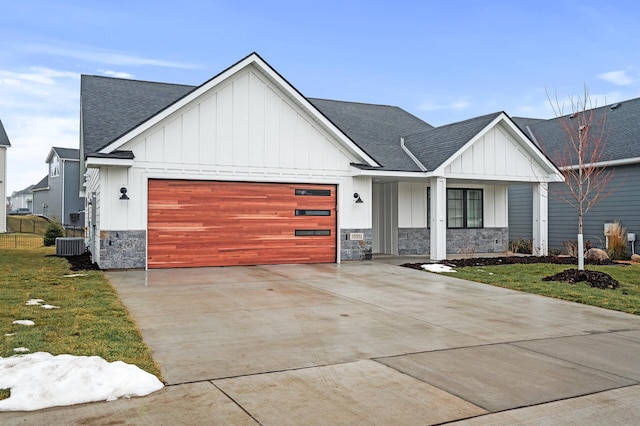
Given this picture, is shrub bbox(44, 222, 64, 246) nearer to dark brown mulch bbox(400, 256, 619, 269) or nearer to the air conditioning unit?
the air conditioning unit

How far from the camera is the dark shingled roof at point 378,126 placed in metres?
17.1

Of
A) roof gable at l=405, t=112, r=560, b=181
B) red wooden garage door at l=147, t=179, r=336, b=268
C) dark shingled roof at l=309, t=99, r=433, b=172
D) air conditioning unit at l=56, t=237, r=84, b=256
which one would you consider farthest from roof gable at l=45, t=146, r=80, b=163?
roof gable at l=405, t=112, r=560, b=181

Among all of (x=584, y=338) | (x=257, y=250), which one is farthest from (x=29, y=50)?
(x=584, y=338)

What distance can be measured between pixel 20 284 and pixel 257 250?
5.85 metres

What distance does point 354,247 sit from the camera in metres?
15.9

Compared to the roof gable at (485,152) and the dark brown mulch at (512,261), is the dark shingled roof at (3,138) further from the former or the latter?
the dark brown mulch at (512,261)

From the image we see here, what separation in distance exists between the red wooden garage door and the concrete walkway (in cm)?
375

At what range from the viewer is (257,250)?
575 inches

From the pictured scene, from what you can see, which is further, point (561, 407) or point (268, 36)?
point (268, 36)

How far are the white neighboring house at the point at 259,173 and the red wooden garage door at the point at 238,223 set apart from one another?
0.09 feet

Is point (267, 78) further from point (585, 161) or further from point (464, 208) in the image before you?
point (585, 161)

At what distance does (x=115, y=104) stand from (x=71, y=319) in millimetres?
11188

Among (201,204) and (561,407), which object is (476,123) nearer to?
(201,204)

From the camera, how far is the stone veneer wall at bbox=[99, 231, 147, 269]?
517 inches
